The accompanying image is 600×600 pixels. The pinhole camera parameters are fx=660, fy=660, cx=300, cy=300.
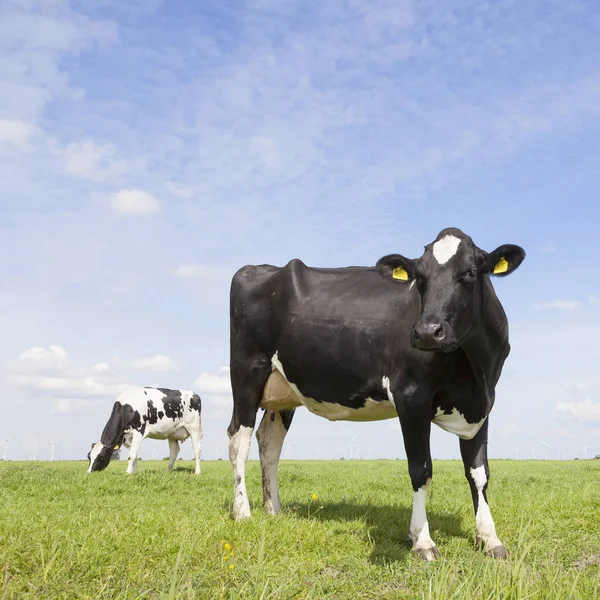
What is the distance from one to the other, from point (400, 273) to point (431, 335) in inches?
58.6

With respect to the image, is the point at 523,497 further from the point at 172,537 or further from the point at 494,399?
the point at 172,537

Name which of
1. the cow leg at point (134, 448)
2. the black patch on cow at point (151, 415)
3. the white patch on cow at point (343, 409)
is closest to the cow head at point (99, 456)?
the cow leg at point (134, 448)

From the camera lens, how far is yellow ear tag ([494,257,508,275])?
689cm

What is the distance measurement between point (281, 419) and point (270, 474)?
2.82ft

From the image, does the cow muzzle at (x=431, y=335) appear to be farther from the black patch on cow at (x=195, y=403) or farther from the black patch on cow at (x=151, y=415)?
the black patch on cow at (x=195, y=403)

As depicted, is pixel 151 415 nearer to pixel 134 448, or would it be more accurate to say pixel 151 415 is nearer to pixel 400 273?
pixel 134 448

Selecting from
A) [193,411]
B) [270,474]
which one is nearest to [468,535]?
[270,474]

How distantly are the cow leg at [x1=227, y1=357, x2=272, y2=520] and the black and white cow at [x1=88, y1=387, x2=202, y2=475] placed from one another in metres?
10.6

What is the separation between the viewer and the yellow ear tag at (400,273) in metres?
7.44

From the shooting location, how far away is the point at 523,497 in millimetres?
11586

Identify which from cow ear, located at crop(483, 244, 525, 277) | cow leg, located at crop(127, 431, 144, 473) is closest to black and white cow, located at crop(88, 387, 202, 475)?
cow leg, located at crop(127, 431, 144, 473)

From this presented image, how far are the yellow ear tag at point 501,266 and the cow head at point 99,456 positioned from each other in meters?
16.1

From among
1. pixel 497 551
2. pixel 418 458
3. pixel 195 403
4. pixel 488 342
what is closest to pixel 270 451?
pixel 418 458

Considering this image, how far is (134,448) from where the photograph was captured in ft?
67.0
